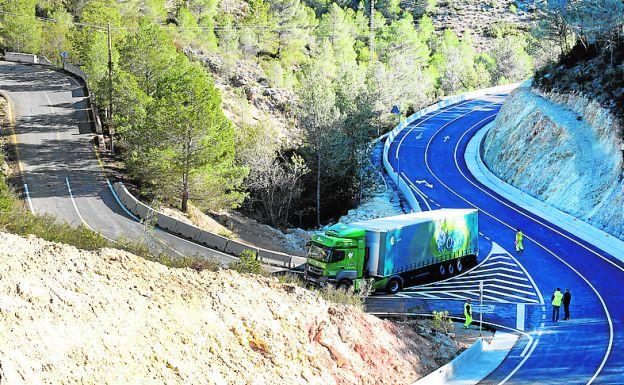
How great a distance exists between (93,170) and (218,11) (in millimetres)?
78071

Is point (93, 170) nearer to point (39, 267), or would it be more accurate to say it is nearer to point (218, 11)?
point (39, 267)

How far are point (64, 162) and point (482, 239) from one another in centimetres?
2763

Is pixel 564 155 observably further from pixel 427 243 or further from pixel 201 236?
pixel 201 236

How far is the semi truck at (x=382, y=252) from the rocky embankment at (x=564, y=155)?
37.0 ft

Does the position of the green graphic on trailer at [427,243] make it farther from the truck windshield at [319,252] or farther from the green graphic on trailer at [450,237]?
the truck windshield at [319,252]

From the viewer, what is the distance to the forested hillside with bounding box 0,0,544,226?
45.1 metres

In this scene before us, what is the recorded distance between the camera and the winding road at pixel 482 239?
26.7 meters

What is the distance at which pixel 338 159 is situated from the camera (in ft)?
197

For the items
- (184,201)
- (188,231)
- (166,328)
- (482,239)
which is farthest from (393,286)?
(166,328)

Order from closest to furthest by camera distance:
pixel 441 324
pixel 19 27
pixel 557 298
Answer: pixel 441 324 → pixel 557 298 → pixel 19 27

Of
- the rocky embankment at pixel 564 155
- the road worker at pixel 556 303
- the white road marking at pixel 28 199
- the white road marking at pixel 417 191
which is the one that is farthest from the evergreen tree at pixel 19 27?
the road worker at pixel 556 303

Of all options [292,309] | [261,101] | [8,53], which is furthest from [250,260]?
[8,53]

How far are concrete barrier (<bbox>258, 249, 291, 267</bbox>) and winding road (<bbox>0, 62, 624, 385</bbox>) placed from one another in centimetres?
183

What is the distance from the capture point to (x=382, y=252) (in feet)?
110
